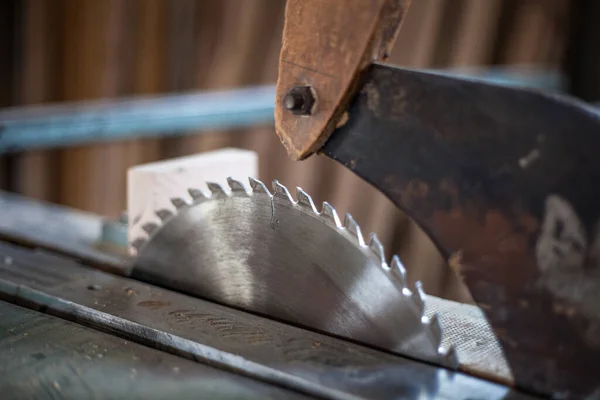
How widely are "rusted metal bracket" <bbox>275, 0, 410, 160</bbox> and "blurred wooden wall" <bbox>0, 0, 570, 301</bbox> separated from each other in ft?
10.6

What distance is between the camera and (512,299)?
0.92 metres

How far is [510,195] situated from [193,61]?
392 cm

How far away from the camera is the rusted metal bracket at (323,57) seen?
0.96 m

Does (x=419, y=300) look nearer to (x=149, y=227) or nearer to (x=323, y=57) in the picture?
(x=323, y=57)

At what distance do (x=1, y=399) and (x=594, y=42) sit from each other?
3.71m

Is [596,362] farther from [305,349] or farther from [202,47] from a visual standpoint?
[202,47]

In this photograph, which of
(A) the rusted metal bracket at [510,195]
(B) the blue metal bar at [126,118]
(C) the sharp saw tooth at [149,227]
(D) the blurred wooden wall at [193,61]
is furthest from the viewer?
(D) the blurred wooden wall at [193,61]

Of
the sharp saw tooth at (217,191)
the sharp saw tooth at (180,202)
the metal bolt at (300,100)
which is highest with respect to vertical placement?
the metal bolt at (300,100)

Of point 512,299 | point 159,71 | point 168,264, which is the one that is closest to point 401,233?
point 159,71

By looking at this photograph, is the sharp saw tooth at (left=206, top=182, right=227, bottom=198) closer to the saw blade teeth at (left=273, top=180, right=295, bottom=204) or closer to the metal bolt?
the saw blade teeth at (left=273, top=180, right=295, bottom=204)

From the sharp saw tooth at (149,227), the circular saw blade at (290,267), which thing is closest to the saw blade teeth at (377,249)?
the circular saw blade at (290,267)

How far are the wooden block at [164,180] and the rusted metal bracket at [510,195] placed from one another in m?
0.58

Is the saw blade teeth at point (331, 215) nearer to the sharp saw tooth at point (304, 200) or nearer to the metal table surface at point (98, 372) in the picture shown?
the sharp saw tooth at point (304, 200)

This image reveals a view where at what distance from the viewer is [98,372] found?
983 mm
